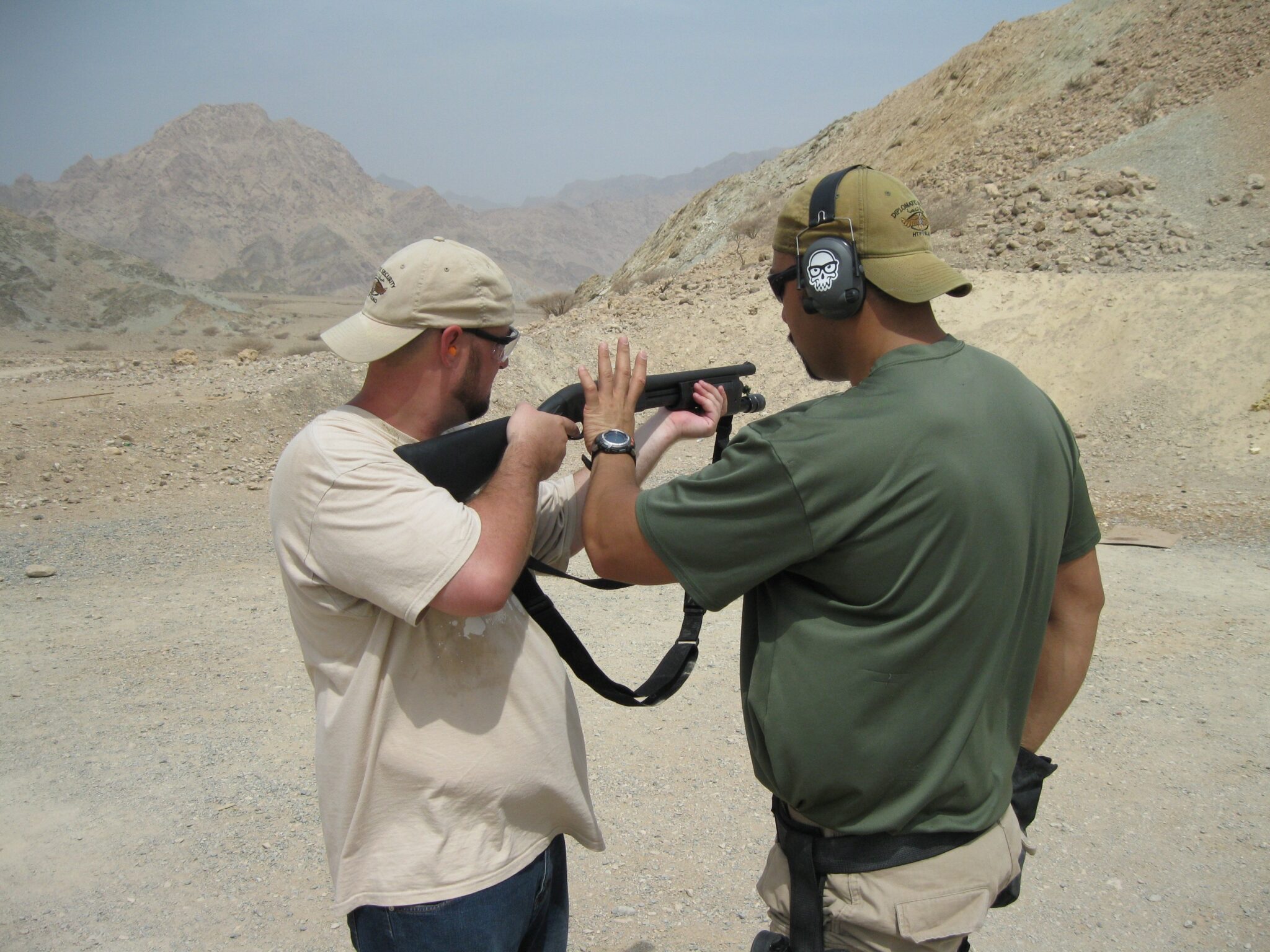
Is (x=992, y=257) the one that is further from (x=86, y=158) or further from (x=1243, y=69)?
(x=86, y=158)

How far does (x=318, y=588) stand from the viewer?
168 cm

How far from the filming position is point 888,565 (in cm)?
157

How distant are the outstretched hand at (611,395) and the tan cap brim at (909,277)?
0.51m

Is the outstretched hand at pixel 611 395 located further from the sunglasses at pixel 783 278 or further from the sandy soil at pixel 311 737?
the sandy soil at pixel 311 737

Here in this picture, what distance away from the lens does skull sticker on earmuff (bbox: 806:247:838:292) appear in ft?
5.59

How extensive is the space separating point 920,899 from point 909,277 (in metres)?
1.16

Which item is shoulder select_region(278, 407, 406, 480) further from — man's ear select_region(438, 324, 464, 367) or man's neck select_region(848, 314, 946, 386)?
man's neck select_region(848, 314, 946, 386)

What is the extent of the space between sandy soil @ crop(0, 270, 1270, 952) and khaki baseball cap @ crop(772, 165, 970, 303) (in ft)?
8.68

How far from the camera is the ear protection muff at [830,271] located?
171 centimetres

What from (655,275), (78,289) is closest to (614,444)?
(655,275)

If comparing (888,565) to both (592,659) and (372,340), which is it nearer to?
(592,659)

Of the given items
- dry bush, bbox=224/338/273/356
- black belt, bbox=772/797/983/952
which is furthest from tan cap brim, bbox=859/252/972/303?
dry bush, bbox=224/338/273/356

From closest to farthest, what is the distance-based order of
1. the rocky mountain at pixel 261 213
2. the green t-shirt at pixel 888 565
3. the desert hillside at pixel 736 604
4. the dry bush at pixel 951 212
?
1. the green t-shirt at pixel 888 565
2. the desert hillside at pixel 736 604
3. the dry bush at pixel 951 212
4. the rocky mountain at pixel 261 213

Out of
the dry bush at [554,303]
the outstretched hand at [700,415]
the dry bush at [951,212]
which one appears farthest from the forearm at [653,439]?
the dry bush at [554,303]
